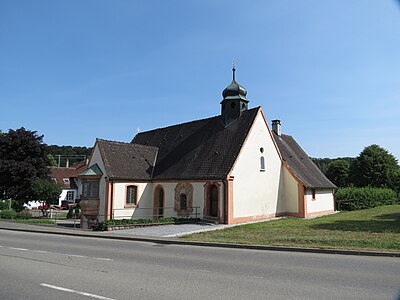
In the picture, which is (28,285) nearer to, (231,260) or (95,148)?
(231,260)

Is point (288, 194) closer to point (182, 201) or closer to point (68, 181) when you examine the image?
point (182, 201)

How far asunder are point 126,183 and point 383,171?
47176 millimetres

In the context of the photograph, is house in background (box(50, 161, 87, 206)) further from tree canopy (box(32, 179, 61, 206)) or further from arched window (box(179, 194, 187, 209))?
arched window (box(179, 194, 187, 209))

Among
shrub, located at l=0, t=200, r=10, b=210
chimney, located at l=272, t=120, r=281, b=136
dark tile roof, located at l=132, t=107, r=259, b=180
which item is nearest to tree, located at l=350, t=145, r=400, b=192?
chimney, located at l=272, t=120, r=281, b=136

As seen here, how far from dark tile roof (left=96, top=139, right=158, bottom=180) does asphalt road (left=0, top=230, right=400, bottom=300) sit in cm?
1463

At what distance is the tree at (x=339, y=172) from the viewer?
65.1 metres

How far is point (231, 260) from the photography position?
37.0 ft

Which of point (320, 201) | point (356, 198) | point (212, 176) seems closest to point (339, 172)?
point (356, 198)

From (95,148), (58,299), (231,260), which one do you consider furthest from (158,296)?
(95,148)

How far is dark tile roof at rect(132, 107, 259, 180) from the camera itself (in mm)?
26406

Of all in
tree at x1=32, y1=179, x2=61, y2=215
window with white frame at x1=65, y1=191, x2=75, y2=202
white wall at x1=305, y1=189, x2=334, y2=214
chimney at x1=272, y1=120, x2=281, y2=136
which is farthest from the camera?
window with white frame at x1=65, y1=191, x2=75, y2=202

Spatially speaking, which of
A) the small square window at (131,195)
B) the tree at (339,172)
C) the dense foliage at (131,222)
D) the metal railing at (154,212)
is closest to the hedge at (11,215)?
the metal railing at (154,212)

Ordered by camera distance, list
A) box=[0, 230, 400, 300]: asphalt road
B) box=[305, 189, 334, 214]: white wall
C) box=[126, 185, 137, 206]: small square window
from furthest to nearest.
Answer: box=[305, 189, 334, 214]: white wall
box=[126, 185, 137, 206]: small square window
box=[0, 230, 400, 300]: asphalt road

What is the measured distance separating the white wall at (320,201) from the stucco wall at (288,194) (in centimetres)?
113
